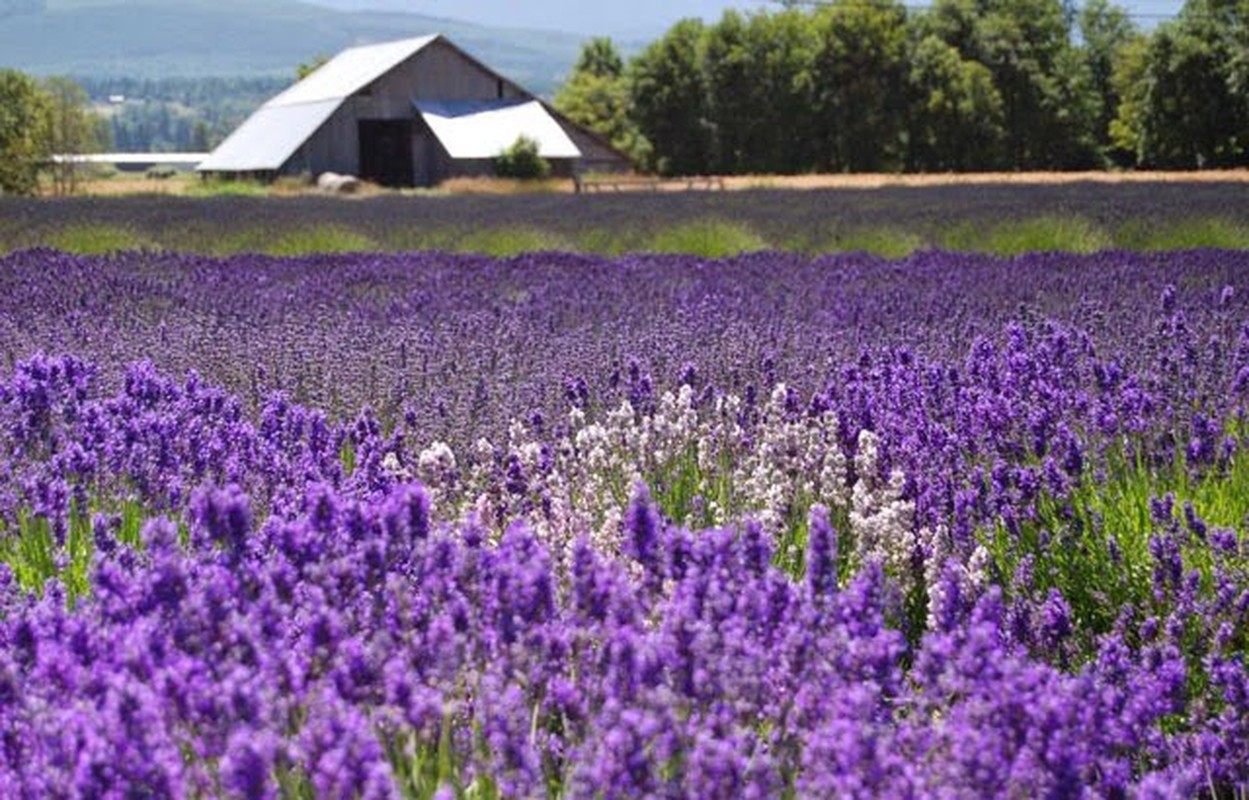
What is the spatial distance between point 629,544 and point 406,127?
46.1 meters

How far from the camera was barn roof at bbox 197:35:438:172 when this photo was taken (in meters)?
43.9

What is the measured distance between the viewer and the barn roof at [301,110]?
4391cm

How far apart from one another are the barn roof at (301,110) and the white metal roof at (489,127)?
7.30ft

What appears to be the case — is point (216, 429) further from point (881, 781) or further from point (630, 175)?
point (630, 175)

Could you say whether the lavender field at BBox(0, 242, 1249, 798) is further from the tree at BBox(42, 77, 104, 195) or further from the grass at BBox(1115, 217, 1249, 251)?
the tree at BBox(42, 77, 104, 195)

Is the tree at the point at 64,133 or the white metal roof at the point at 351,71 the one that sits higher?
the white metal roof at the point at 351,71

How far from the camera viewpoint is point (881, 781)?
5.92 feet

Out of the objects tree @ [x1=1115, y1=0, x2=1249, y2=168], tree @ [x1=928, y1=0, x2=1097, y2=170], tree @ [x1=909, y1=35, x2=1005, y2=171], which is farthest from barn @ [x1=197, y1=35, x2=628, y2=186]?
tree @ [x1=1115, y1=0, x2=1249, y2=168]

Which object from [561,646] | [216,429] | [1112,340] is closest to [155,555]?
[561,646]

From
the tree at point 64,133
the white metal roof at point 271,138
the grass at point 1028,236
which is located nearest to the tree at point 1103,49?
the white metal roof at point 271,138

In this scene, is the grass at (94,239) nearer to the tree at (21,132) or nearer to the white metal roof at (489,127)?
the tree at (21,132)

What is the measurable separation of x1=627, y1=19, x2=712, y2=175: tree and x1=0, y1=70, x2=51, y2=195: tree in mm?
21573

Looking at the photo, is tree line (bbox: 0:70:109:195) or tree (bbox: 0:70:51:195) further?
tree line (bbox: 0:70:109:195)

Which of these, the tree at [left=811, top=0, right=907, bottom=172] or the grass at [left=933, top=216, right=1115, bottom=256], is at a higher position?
the tree at [left=811, top=0, right=907, bottom=172]
